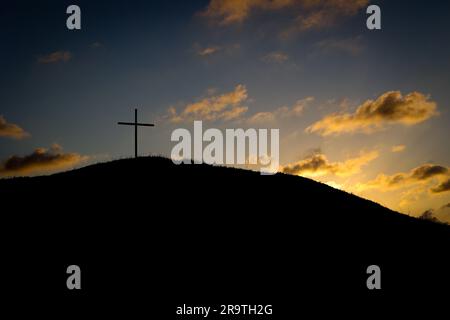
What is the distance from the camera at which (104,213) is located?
22.8 metres

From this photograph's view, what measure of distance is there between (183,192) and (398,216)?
17.4m

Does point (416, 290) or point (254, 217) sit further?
point (254, 217)

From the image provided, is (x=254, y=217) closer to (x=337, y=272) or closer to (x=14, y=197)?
(x=337, y=272)

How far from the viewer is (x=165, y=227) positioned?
21.5 meters

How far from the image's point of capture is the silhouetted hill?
56.8 ft

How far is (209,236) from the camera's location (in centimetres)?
2112

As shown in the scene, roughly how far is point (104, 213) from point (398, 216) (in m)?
22.4

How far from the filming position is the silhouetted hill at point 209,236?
17.3 meters

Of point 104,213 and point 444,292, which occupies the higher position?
point 104,213
